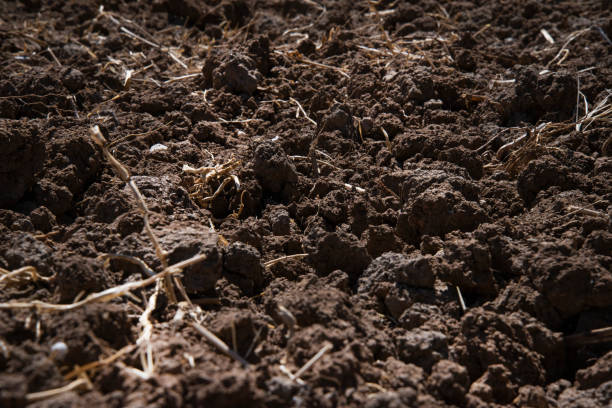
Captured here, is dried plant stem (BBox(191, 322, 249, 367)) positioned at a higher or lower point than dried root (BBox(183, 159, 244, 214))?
lower

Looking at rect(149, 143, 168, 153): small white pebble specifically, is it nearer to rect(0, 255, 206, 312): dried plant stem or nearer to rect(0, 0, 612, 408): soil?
rect(0, 0, 612, 408): soil

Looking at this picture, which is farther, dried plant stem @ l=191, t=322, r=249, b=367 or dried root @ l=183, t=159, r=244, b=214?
dried root @ l=183, t=159, r=244, b=214

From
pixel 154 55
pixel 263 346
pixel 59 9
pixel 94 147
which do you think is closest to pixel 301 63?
pixel 154 55

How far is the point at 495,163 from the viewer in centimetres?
369

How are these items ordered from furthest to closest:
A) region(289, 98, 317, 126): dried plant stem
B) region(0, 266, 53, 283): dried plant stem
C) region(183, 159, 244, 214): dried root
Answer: region(289, 98, 317, 126): dried plant stem, region(183, 159, 244, 214): dried root, region(0, 266, 53, 283): dried plant stem

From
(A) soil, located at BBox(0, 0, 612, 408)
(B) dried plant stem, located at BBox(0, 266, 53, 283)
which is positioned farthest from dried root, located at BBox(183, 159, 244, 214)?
(B) dried plant stem, located at BBox(0, 266, 53, 283)

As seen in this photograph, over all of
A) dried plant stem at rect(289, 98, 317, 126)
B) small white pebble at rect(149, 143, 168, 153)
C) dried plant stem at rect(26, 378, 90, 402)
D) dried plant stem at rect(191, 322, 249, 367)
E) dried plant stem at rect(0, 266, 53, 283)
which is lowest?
dried plant stem at rect(26, 378, 90, 402)

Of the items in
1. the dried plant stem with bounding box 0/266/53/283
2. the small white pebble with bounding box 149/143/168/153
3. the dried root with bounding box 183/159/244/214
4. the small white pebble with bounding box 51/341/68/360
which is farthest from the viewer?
the small white pebble with bounding box 149/143/168/153

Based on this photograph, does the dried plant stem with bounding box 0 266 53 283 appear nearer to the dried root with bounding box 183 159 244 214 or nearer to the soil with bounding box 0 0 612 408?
the soil with bounding box 0 0 612 408

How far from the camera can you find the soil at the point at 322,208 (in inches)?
92.8

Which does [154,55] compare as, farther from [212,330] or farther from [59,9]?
[212,330]

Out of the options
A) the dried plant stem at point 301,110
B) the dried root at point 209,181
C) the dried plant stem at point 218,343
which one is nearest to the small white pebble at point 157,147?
the dried root at point 209,181

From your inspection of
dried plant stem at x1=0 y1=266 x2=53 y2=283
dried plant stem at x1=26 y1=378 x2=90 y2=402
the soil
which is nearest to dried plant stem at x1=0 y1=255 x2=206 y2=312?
the soil

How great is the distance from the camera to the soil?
236 cm
